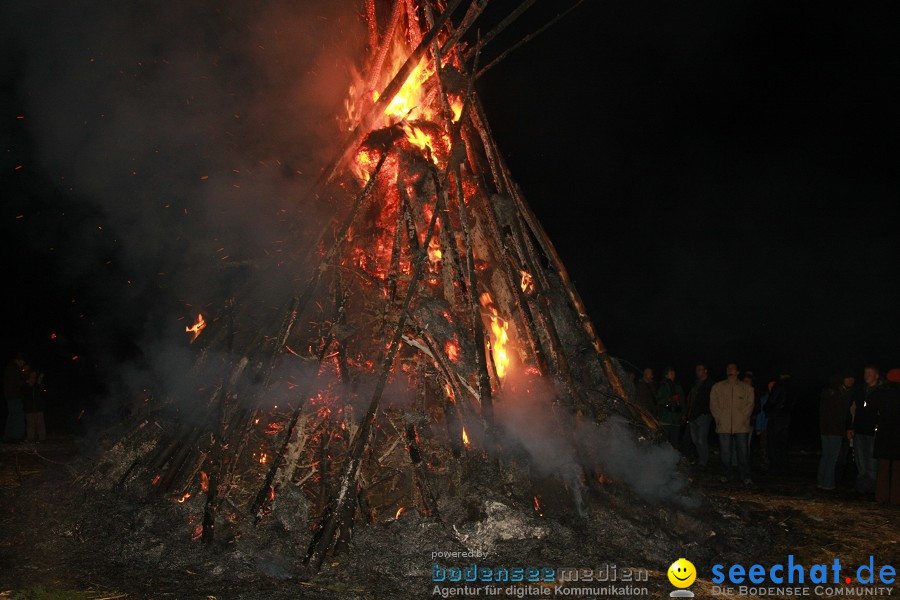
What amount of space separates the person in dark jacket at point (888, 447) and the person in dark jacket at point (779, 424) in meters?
2.00

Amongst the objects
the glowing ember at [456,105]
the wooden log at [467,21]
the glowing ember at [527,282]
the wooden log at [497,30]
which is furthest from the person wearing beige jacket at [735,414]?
the wooden log at [467,21]

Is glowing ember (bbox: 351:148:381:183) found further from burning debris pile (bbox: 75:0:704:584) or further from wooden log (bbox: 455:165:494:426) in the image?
wooden log (bbox: 455:165:494:426)

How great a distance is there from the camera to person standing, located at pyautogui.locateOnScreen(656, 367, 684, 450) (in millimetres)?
10133

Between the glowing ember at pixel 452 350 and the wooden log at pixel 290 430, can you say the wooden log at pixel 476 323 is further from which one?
the wooden log at pixel 290 430

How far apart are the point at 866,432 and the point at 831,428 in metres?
0.40

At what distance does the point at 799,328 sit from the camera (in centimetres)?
2139

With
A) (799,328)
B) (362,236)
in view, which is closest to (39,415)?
(362,236)

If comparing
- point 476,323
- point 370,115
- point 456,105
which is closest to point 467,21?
point 456,105

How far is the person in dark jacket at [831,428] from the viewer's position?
8109mm

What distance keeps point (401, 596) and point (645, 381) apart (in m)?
7.09

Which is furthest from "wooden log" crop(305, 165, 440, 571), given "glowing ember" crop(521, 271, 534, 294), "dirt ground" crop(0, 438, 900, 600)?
"glowing ember" crop(521, 271, 534, 294)

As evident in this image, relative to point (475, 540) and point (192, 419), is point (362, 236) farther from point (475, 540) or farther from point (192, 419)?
point (475, 540)

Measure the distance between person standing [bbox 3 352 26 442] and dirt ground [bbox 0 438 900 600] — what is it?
6.89 m

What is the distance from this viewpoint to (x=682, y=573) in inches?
173
